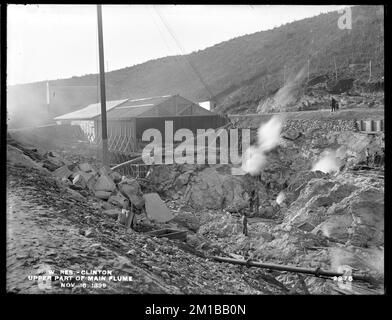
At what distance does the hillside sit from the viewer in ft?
34.8

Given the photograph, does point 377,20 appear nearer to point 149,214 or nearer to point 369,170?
point 149,214

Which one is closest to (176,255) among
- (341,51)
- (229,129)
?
(229,129)

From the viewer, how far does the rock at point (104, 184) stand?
7.07 metres

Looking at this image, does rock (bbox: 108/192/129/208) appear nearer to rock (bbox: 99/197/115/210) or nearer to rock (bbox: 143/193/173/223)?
rock (bbox: 99/197/115/210)

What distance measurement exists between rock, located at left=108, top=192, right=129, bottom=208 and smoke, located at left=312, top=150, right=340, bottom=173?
6.28 meters

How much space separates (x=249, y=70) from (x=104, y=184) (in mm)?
12271

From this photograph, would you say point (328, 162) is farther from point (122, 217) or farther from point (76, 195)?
point (76, 195)

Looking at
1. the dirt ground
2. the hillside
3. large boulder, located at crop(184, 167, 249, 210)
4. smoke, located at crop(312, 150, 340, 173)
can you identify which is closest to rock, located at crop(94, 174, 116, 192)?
the dirt ground

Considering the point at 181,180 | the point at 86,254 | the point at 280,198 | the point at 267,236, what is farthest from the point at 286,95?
the point at 86,254

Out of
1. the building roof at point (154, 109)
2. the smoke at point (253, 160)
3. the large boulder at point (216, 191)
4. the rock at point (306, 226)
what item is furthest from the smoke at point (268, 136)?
the rock at point (306, 226)

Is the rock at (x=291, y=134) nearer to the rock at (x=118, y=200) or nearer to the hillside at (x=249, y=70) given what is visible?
the hillside at (x=249, y=70)

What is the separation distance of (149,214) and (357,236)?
3.51 metres

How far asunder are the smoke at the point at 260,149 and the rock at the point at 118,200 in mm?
6078

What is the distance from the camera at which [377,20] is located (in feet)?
14.3
